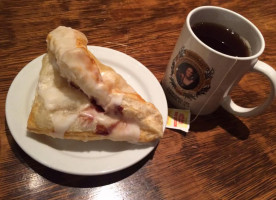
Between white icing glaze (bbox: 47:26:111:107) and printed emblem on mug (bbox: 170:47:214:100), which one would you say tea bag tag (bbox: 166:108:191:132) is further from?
white icing glaze (bbox: 47:26:111:107)

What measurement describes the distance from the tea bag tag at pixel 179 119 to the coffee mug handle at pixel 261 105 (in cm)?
12

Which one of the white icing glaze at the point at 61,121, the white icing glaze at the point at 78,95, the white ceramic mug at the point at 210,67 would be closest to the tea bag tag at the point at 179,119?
the white ceramic mug at the point at 210,67

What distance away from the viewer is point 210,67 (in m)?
0.60

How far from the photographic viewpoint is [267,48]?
0.99m

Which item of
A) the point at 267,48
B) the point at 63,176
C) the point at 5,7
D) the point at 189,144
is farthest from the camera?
the point at 267,48

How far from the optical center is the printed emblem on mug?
618mm

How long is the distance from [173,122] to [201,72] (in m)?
0.17

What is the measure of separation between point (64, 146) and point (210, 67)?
15.6 inches

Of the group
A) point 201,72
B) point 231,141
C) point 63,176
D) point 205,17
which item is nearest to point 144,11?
point 205,17

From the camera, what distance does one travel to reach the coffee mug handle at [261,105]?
0.63m

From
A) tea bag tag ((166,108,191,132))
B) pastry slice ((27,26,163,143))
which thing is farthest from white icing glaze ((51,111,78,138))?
tea bag tag ((166,108,191,132))

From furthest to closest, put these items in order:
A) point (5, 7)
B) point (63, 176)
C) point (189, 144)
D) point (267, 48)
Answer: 1. point (267, 48)
2. point (5, 7)
3. point (189, 144)
4. point (63, 176)

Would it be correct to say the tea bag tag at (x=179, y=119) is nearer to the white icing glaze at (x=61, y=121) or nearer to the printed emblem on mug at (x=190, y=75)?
the printed emblem on mug at (x=190, y=75)

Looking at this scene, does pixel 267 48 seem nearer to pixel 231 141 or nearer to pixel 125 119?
pixel 231 141
